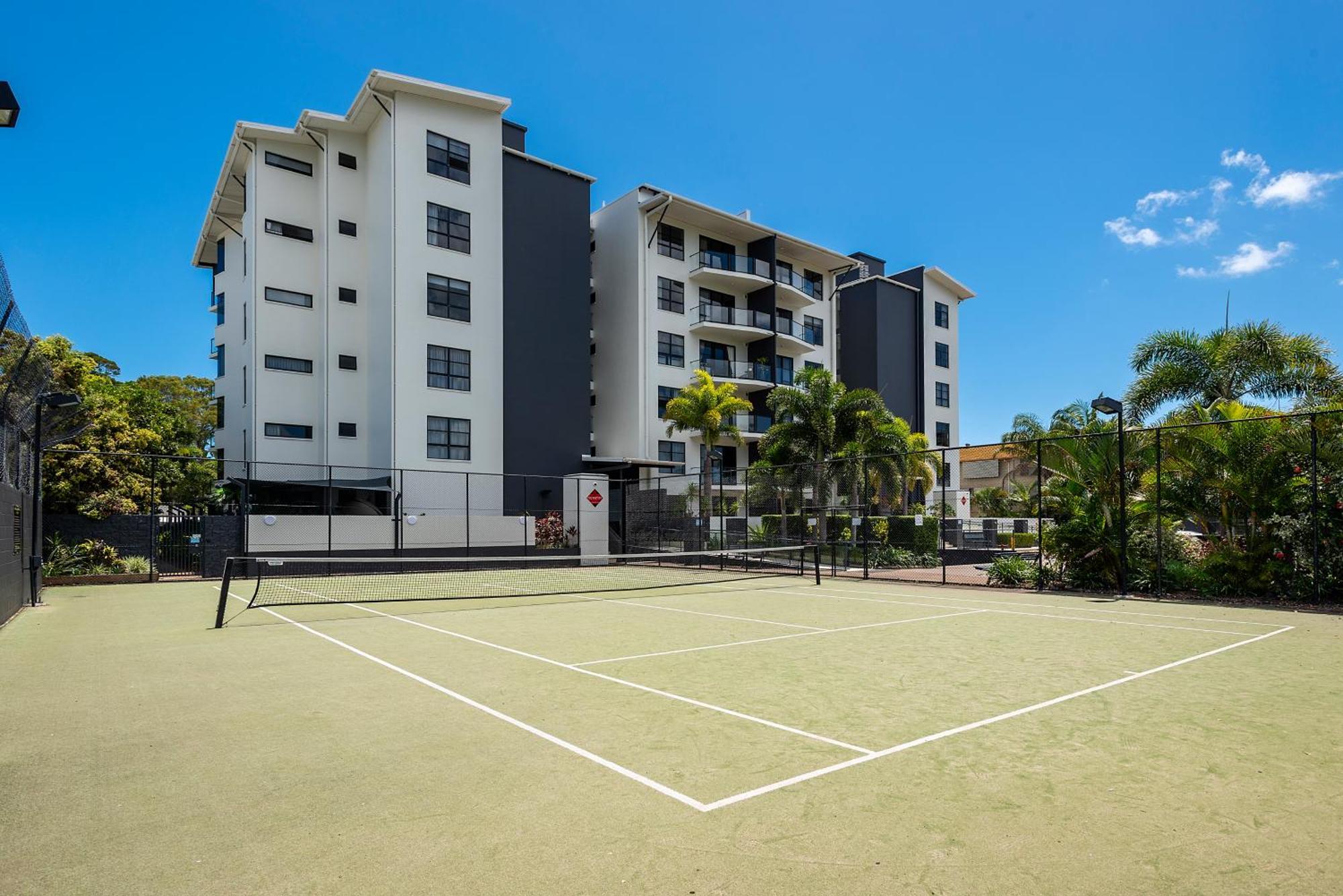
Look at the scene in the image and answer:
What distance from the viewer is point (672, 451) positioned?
43438mm

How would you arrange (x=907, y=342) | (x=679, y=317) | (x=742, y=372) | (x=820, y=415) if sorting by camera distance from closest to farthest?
(x=820, y=415), (x=679, y=317), (x=742, y=372), (x=907, y=342)

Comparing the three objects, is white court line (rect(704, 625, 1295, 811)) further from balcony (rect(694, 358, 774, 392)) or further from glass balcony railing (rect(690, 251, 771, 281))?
glass balcony railing (rect(690, 251, 771, 281))

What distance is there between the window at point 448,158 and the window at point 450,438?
10447 mm

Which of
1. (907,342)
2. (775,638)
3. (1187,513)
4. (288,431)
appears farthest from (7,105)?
(907,342)

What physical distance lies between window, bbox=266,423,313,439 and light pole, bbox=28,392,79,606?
1629cm

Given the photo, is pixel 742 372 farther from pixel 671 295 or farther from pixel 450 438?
pixel 450 438

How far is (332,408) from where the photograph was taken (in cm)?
3403

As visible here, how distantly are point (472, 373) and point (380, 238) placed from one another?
6.80 metres

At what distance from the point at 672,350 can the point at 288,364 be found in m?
18.9

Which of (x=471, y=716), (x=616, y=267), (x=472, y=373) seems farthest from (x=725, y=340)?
(x=471, y=716)

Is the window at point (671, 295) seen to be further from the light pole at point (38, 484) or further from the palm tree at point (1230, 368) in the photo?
the light pole at point (38, 484)

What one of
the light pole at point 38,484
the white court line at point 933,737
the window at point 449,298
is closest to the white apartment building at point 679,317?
the window at point 449,298

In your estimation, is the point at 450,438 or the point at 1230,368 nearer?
the point at 1230,368

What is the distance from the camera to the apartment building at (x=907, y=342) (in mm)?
54406
